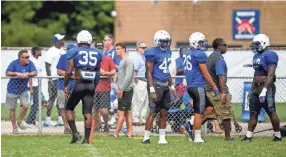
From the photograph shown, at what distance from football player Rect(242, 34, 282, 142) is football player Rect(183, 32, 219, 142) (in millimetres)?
909

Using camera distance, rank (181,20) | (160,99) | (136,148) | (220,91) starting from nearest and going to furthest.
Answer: (136,148)
(160,99)
(220,91)
(181,20)

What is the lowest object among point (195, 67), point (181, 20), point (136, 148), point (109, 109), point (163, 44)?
point (136, 148)

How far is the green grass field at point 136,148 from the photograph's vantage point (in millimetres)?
15023

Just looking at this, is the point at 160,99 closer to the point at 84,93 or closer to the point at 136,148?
the point at 84,93

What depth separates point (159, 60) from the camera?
17.4 metres

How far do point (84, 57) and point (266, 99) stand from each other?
11.3 feet

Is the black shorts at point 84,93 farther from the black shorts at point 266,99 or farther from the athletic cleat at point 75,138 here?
the black shorts at point 266,99

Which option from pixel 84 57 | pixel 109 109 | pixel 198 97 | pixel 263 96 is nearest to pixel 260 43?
pixel 263 96

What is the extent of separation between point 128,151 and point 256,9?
24.3 m

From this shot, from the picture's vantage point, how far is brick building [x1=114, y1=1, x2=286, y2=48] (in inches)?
1550

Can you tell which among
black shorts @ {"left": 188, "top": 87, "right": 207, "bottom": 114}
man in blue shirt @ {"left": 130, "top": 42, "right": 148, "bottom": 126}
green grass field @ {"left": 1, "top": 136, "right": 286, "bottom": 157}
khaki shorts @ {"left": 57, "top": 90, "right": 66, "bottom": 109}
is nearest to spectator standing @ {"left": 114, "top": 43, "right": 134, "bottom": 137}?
green grass field @ {"left": 1, "top": 136, "right": 286, "bottom": 157}

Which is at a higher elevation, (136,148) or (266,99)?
(266,99)

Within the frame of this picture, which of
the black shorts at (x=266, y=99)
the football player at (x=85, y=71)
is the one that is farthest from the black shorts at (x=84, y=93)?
the black shorts at (x=266, y=99)

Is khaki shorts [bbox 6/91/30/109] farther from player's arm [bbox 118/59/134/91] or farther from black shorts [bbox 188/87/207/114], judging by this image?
black shorts [bbox 188/87/207/114]
